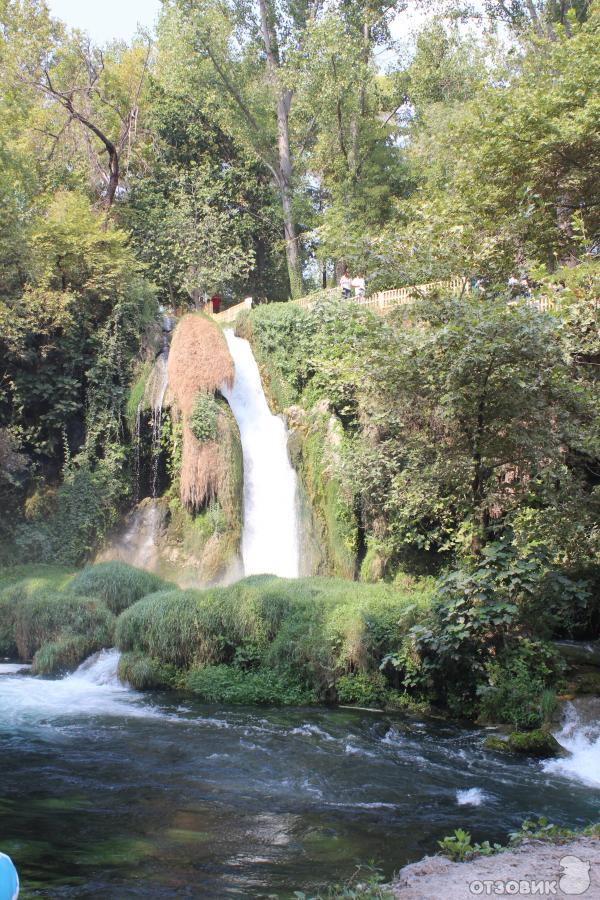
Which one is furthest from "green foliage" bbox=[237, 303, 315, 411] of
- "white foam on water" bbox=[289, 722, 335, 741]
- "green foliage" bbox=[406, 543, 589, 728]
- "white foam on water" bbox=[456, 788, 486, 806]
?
"white foam on water" bbox=[456, 788, 486, 806]

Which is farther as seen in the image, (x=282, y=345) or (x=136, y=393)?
(x=282, y=345)

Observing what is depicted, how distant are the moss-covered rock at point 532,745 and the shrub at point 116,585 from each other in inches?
273

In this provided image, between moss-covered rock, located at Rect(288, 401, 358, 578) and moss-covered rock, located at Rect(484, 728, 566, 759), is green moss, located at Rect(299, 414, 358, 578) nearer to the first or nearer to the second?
moss-covered rock, located at Rect(288, 401, 358, 578)

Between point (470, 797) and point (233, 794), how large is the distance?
2338 mm

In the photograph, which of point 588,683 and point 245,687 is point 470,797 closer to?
point 588,683

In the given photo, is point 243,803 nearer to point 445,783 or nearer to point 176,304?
point 445,783

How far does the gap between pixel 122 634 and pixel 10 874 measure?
28.2 ft

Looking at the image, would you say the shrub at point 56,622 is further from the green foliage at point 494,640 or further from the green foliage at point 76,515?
the green foliage at point 494,640

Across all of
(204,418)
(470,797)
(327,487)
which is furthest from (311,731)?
(204,418)

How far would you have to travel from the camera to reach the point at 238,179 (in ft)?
104

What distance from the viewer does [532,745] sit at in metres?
9.05

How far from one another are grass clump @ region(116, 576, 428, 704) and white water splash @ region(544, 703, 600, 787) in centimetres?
260

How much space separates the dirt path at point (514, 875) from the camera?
457 centimetres

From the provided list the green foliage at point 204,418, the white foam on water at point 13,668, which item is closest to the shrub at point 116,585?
the white foam on water at point 13,668
